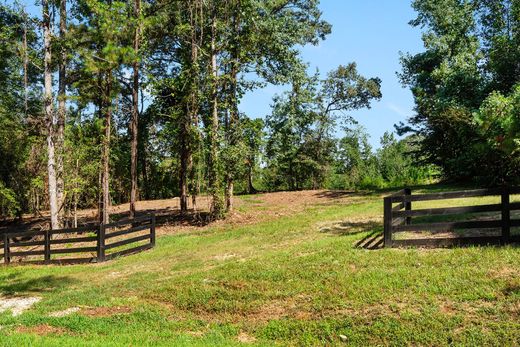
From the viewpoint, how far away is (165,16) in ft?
66.0

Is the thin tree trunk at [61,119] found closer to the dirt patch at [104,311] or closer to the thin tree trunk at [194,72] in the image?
the thin tree trunk at [194,72]

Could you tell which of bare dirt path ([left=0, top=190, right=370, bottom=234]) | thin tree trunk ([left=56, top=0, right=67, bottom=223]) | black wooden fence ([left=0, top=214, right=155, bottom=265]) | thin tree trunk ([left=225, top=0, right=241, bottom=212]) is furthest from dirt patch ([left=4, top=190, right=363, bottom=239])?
thin tree trunk ([left=56, top=0, right=67, bottom=223])

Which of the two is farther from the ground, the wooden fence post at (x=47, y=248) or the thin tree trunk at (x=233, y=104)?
the thin tree trunk at (x=233, y=104)

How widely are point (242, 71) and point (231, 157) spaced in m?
4.79

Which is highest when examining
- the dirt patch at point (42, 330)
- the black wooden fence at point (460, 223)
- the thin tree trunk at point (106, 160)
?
the thin tree trunk at point (106, 160)

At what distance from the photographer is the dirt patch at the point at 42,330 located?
7.28m

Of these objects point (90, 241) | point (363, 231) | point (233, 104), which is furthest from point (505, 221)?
point (233, 104)

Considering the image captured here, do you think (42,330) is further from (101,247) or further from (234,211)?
(234,211)

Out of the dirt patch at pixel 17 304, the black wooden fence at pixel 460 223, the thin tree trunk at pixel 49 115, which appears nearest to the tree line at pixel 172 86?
the thin tree trunk at pixel 49 115

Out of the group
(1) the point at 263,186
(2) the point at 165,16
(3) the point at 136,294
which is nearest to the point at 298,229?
(3) the point at 136,294

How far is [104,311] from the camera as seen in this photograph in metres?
8.27

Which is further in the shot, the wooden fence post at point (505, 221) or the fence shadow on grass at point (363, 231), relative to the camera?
the fence shadow on grass at point (363, 231)

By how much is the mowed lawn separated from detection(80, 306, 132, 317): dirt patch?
23mm

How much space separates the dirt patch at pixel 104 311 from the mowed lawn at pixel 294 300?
0.02 metres
